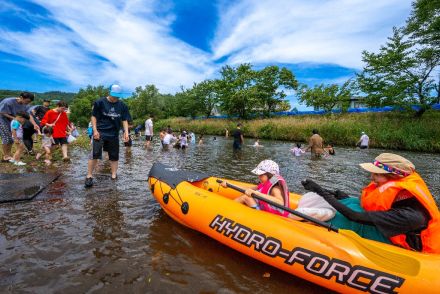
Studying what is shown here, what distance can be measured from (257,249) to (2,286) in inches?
96.0

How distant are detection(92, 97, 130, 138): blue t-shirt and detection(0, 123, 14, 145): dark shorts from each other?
3.24m

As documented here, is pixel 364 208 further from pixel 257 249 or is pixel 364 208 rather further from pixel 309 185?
pixel 257 249

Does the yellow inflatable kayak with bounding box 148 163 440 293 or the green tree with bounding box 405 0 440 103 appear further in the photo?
the green tree with bounding box 405 0 440 103

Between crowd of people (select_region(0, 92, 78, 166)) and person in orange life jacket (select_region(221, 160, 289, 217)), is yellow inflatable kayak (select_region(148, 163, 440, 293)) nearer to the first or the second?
person in orange life jacket (select_region(221, 160, 289, 217))

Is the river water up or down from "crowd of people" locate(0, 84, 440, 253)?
down

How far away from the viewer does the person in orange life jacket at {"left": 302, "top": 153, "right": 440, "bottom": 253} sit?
261 cm

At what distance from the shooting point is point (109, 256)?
3.12m

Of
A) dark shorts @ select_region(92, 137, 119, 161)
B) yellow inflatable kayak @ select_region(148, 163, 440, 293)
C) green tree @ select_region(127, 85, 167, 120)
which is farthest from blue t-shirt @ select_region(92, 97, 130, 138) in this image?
green tree @ select_region(127, 85, 167, 120)

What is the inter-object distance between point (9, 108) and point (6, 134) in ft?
2.19

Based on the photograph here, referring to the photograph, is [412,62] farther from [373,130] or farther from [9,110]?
[9,110]

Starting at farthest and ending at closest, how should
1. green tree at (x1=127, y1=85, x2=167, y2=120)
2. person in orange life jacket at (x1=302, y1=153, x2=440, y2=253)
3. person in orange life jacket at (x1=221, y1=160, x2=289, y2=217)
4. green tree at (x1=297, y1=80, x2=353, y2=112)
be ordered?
green tree at (x1=127, y1=85, x2=167, y2=120) → green tree at (x1=297, y1=80, x2=353, y2=112) → person in orange life jacket at (x1=221, y1=160, x2=289, y2=217) → person in orange life jacket at (x1=302, y1=153, x2=440, y2=253)

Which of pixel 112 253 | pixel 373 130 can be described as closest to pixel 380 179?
pixel 112 253

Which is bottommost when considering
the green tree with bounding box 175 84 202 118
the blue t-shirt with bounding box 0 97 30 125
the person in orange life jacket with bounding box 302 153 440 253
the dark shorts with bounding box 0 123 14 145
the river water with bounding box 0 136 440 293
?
the river water with bounding box 0 136 440 293

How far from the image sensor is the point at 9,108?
702 centimetres
